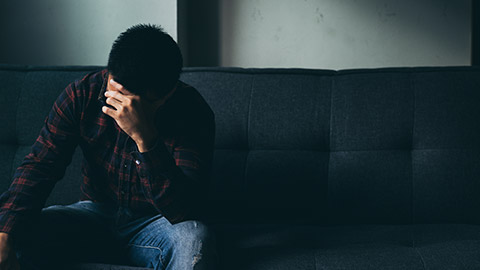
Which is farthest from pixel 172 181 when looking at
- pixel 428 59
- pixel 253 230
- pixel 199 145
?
pixel 428 59

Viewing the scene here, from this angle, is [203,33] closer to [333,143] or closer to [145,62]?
[333,143]

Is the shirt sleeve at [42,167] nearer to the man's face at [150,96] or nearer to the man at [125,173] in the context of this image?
the man at [125,173]

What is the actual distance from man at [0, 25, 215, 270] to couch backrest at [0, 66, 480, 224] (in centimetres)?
29

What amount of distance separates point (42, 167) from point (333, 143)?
2.63ft

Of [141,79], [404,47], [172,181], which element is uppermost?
[404,47]

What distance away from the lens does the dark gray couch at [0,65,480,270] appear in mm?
1394

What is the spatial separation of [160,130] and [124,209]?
0.68 ft

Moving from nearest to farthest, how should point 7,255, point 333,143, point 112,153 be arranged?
point 7,255
point 112,153
point 333,143

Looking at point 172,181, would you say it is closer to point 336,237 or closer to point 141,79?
point 141,79

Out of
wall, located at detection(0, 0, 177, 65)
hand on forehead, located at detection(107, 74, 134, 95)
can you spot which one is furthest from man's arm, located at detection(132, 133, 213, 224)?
wall, located at detection(0, 0, 177, 65)

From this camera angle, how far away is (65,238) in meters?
1.10

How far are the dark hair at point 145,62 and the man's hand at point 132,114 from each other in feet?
0.06

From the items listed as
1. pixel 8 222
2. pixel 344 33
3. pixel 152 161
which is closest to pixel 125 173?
pixel 152 161

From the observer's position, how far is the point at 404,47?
1.94m
